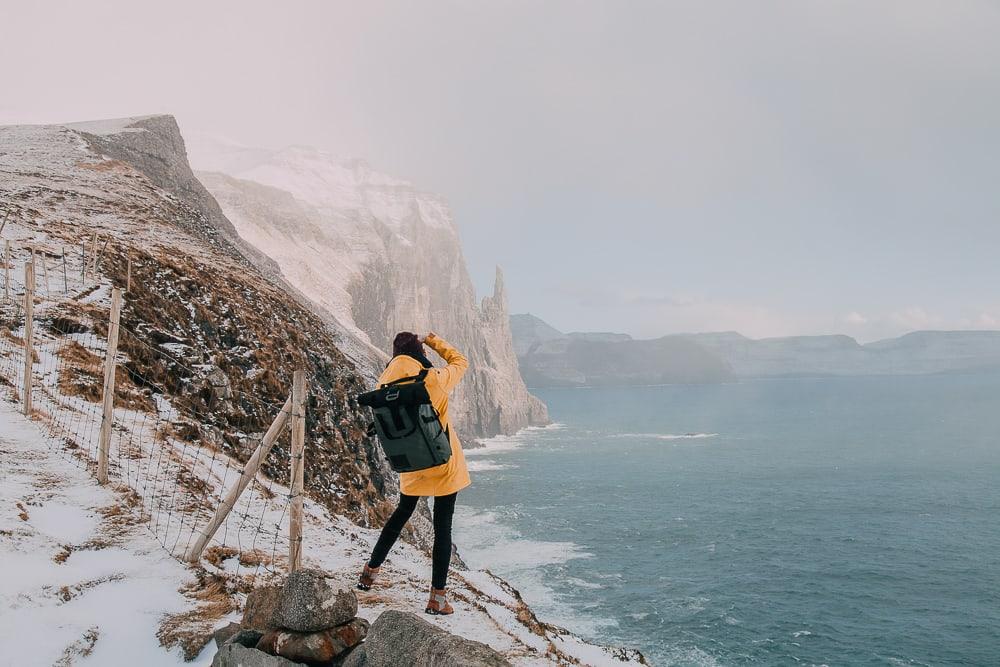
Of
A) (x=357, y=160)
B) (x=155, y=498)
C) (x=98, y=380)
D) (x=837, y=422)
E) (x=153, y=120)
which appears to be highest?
(x=357, y=160)

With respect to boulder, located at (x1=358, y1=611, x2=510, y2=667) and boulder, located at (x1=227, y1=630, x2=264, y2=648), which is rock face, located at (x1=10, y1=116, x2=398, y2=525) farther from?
boulder, located at (x1=358, y1=611, x2=510, y2=667)

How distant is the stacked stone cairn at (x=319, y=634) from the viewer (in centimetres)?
408

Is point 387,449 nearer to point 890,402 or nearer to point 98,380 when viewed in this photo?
point 98,380

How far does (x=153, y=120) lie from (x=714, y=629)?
47533mm

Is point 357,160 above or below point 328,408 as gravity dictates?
above

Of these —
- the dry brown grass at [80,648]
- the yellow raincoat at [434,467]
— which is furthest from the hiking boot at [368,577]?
the dry brown grass at [80,648]

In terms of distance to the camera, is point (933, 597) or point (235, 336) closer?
point (235, 336)

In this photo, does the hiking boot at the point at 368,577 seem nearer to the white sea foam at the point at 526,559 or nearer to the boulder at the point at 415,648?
the boulder at the point at 415,648

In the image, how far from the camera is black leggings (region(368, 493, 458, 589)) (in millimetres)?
5637

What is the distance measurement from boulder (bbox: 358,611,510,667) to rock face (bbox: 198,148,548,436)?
253ft

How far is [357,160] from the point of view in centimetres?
16900

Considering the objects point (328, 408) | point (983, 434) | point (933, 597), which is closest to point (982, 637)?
point (933, 597)

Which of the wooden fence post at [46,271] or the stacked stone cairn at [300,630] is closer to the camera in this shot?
the stacked stone cairn at [300,630]

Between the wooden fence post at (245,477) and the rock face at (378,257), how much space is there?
7457 centimetres
